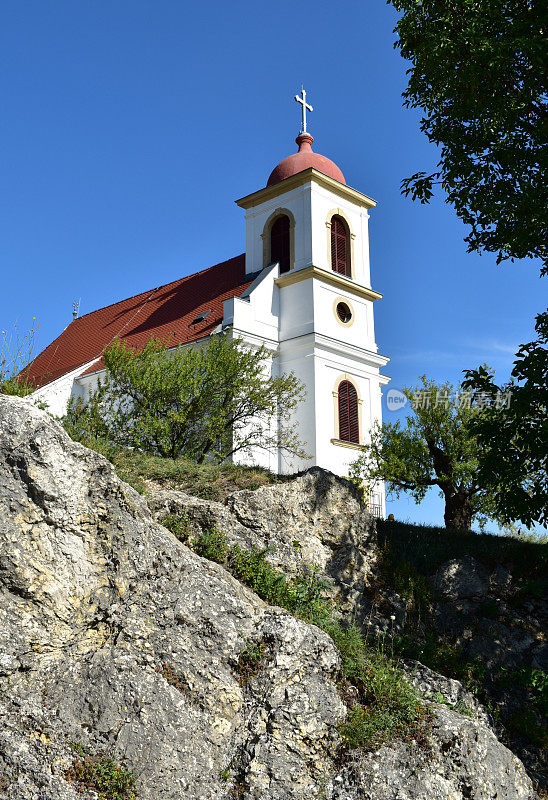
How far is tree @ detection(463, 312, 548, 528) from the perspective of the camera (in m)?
9.66

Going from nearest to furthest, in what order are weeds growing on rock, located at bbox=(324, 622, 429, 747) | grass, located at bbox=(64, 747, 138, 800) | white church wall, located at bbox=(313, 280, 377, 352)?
grass, located at bbox=(64, 747, 138, 800), weeds growing on rock, located at bbox=(324, 622, 429, 747), white church wall, located at bbox=(313, 280, 377, 352)

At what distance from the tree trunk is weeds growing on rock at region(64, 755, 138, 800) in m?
13.1

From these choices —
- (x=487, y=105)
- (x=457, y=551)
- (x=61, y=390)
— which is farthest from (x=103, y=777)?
(x=61, y=390)

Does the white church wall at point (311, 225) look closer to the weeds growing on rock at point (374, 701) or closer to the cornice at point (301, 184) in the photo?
the cornice at point (301, 184)

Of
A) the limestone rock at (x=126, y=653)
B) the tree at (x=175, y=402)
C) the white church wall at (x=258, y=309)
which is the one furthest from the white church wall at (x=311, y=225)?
the limestone rock at (x=126, y=653)

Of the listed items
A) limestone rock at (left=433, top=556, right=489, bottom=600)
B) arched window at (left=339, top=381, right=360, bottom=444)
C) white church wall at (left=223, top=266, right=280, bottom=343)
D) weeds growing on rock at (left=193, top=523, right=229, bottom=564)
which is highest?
white church wall at (left=223, top=266, right=280, bottom=343)

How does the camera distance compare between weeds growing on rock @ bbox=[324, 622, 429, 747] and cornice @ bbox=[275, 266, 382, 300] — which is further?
cornice @ bbox=[275, 266, 382, 300]

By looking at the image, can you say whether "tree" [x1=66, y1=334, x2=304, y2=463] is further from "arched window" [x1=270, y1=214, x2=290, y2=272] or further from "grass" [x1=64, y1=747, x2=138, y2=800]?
"arched window" [x1=270, y1=214, x2=290, y2=272]

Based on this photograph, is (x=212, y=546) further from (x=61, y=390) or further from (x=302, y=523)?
(x=61, y=390)

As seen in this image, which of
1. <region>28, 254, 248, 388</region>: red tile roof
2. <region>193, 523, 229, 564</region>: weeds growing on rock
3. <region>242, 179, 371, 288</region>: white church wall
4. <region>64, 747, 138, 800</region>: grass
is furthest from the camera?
<region>242, 179, 371, 288</region>: white church wall

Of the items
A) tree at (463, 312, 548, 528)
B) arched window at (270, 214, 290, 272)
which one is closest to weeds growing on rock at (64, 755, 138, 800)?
→ tree at (463, 312, 548, 528)

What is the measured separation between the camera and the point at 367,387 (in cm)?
2655

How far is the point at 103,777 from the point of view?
5.84 metres

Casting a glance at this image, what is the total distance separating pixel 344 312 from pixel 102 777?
22422mm
